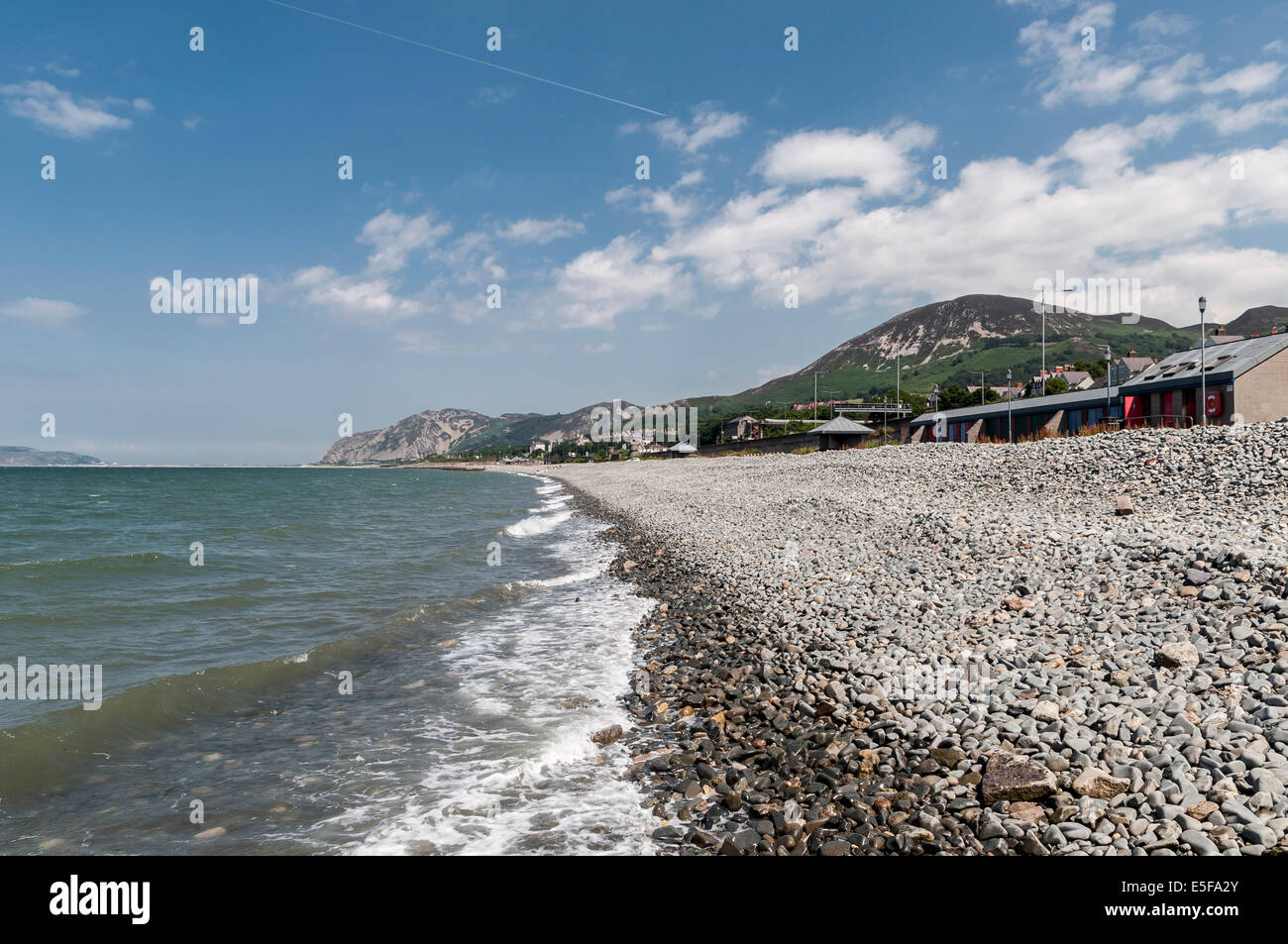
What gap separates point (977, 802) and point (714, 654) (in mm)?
5465

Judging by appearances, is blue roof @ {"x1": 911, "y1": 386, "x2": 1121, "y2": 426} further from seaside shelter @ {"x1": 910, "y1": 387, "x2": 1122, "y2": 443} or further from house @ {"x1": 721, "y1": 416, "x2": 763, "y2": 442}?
house @ {"x1": 721, "y1": 416, "x2": 763, "y2": 442}

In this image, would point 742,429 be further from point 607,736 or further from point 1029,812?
point 1029,812

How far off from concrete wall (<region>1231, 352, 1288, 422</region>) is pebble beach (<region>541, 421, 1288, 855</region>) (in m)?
18.4

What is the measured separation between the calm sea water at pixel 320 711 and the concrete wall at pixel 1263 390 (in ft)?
106

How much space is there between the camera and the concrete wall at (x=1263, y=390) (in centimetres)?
3006

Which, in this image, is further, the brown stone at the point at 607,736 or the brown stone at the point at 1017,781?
the brown stone at the point at 607,736

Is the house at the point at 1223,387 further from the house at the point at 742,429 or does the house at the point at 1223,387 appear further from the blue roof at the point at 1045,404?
the house at the point at 742,429

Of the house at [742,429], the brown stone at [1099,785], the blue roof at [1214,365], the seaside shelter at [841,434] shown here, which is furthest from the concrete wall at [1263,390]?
the house at [742,429]

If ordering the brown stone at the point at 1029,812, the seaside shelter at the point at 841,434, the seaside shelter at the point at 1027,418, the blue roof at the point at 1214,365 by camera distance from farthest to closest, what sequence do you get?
the seaside shelter at the point at 841,434
the seaside shelter at the point at 1027,418
the blue roof at the point at 1214,365
the brown stone at the point at 1029,812

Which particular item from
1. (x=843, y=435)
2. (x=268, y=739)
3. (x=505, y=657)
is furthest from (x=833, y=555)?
(x=843, y=435)

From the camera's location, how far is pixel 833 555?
15281 mm

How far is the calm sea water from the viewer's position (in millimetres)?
6547

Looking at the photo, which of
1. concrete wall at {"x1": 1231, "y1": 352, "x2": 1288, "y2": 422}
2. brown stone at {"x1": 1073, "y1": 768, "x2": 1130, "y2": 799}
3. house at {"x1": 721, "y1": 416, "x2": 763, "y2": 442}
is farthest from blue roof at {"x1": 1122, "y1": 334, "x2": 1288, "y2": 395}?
house at {"x1": 721, "y1": 416, "x2": 763, "y2": 442}

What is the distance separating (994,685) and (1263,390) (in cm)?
3469
